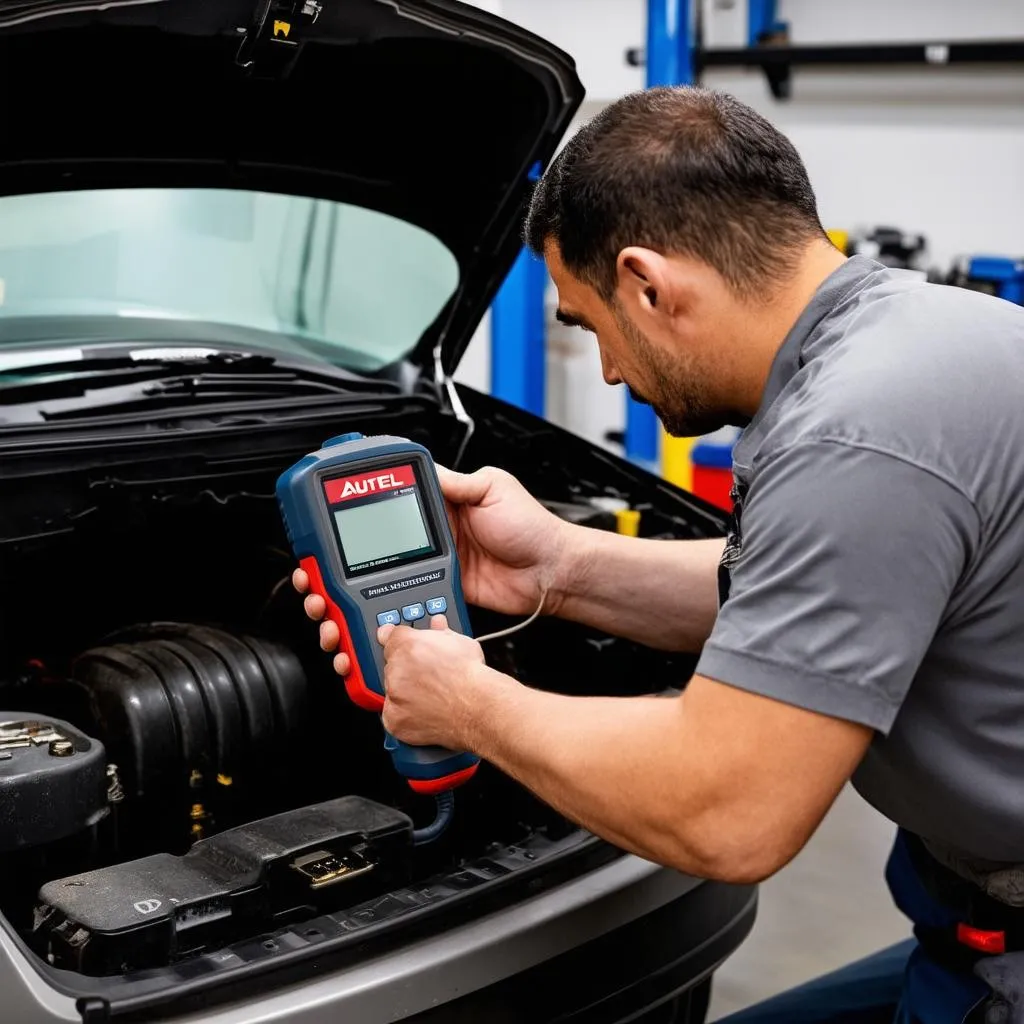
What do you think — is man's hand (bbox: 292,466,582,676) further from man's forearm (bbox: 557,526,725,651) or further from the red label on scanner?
the red label on scanner

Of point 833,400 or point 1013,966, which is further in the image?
point 1013,966

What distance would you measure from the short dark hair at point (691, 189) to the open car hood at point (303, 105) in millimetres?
622

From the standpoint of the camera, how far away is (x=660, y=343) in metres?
1.52

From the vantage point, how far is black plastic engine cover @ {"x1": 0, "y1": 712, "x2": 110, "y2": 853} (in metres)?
1.57

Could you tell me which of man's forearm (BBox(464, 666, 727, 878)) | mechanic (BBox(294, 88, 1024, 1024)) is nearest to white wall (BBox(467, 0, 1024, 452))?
mechanic (BBox(294, 88, 1024, 1024))

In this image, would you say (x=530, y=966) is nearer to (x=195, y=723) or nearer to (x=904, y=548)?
(x=195, y=723)

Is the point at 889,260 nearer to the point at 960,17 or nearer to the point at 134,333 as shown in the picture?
the point at 960,17

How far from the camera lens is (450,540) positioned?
1.85 metres

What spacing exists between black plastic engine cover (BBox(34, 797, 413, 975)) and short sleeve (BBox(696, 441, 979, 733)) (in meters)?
0.64

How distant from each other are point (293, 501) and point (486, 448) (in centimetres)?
88

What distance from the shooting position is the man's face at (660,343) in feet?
4.87

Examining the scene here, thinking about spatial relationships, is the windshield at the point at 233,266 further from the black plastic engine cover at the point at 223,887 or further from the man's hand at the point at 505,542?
the black plastic engine cover at the point at 223,887

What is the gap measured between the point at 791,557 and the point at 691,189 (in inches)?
15.7

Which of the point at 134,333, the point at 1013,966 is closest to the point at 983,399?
the point at 1013,966
